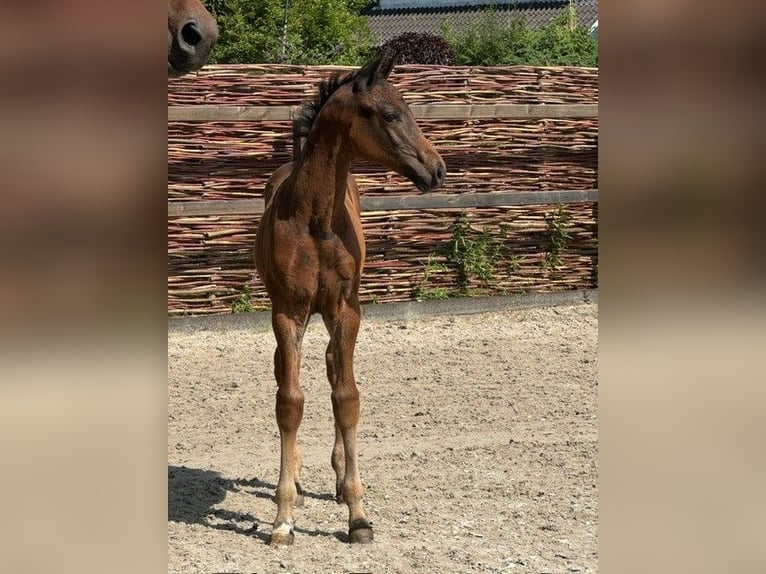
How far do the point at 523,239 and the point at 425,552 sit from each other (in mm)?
6499

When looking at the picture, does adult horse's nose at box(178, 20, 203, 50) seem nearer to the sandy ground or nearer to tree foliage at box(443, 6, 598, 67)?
the sandy ground

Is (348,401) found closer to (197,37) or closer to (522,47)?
(197,37)

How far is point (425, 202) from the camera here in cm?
1027

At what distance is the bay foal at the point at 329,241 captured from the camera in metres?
A: 4.86

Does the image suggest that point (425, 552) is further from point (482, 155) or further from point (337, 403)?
point (482, 155)

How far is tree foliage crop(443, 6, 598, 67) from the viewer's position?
15594 mm

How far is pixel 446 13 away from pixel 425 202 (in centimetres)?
1796

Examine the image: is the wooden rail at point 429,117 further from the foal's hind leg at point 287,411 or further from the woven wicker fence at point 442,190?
the foal's hind leg at point 287,411

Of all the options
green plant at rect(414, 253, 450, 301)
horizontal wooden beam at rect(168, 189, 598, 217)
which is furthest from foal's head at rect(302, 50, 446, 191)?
green plant at rect(414, 253, 450, 301)

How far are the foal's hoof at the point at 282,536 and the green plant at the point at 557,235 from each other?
261 inches

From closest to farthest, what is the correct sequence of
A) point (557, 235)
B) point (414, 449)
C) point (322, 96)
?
point (322, 96)
point (414, 449)
point (557, 235)

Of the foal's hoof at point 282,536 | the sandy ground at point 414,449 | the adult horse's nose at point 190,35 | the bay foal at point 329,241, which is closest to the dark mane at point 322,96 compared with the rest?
the bay foal at point 329,241

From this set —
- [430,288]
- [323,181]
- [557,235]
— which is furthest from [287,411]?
[557,235]
